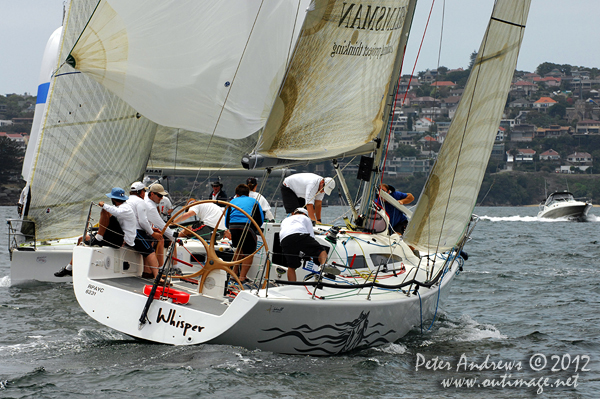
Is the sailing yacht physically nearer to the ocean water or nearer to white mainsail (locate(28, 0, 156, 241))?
the ocean water

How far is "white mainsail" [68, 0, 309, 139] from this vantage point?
A: 673 cm

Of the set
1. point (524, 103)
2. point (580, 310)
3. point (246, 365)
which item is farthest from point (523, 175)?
point (246, 365)

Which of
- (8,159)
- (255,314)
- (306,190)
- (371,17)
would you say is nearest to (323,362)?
(255,314)

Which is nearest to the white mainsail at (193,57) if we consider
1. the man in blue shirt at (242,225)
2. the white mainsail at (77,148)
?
the man in blue shirt at (242,225)

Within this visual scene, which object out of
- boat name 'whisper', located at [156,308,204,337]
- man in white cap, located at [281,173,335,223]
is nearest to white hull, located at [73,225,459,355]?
boat name 'whisper', located at [156,308,204,337]

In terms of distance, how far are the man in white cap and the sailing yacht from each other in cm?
A: 37

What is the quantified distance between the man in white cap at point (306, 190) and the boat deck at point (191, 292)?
6.18 ft

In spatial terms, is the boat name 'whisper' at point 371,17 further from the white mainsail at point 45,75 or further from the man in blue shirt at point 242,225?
the white mainsail at point 45,75

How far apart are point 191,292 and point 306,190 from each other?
2245 millimetres

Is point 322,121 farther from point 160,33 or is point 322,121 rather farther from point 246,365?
point 246,365

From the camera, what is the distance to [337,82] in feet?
22.0

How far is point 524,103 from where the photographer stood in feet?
437

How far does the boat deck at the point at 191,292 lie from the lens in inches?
213

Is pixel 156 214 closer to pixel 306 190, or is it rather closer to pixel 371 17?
pixel 306 190
